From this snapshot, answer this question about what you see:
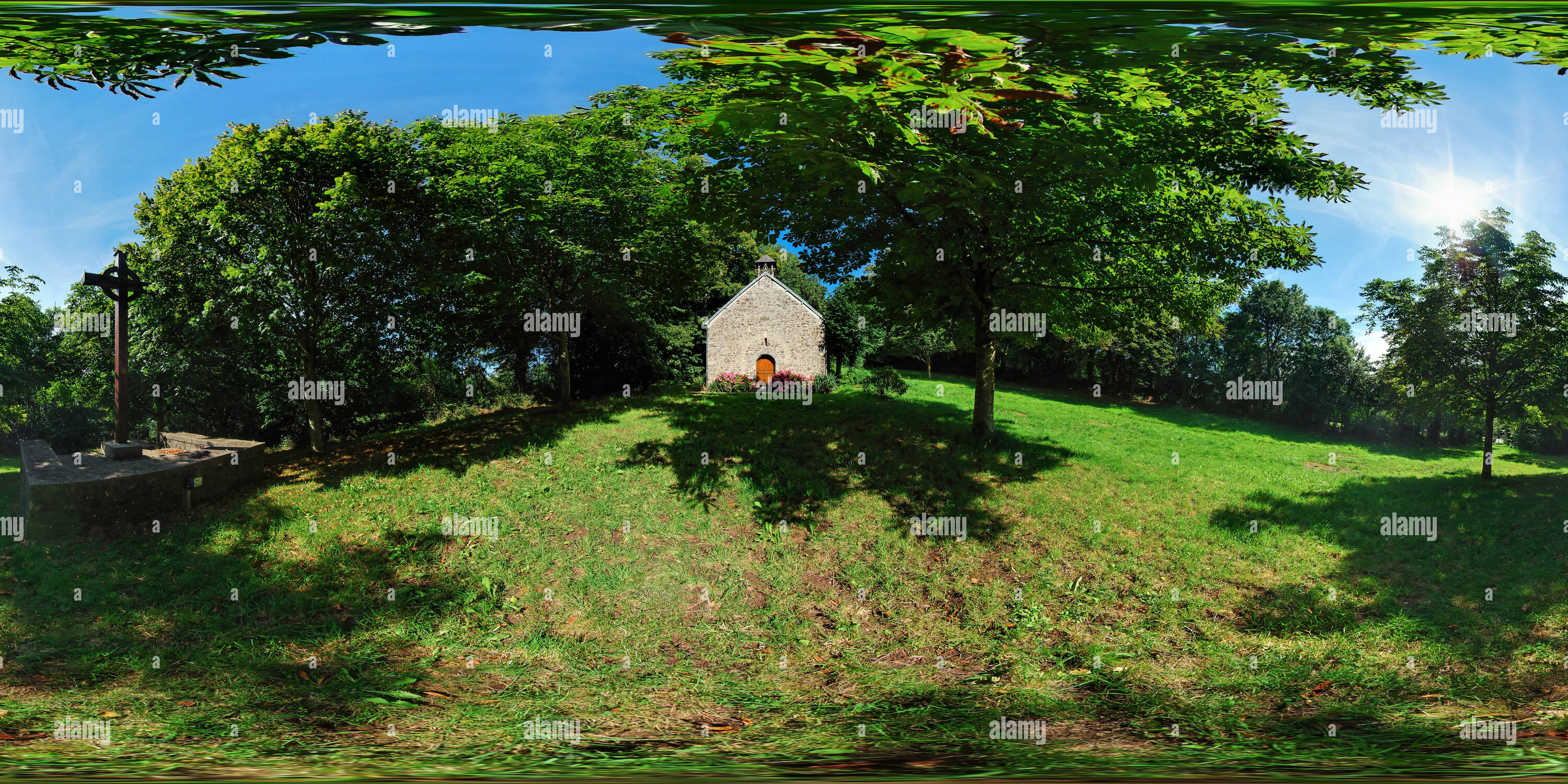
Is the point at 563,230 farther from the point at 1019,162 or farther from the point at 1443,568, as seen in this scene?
the point at 1443,568

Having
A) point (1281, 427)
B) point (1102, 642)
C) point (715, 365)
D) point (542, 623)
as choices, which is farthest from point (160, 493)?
point (715, 365)

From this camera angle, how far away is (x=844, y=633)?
6.04 meters

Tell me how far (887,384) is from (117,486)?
39.7 ft

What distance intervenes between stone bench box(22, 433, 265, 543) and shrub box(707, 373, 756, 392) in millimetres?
10597

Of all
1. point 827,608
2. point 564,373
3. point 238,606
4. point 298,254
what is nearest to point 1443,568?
point 827,608

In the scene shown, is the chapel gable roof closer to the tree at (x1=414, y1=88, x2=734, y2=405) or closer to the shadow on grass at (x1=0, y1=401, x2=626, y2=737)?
the tree at (x1=414, y1=88, x2=734, y2=405)

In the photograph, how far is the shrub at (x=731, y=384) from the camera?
60.5ft

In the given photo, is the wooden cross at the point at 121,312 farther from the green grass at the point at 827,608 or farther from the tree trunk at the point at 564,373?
the tree trunk at the point at 564,373

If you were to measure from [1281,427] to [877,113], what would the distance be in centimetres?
532

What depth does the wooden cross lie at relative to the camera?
5246 millimetres

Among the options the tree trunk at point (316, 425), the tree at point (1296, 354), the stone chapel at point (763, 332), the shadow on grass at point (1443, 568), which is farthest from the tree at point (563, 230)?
the stone chapel at point (763, 332)

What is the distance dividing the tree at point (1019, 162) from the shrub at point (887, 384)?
320cm

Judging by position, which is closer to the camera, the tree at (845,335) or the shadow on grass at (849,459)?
the shadow on grass at (849,459)

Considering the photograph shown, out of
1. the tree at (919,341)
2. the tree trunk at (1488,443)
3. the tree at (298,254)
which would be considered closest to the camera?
the tree trunk at (1488,443)
